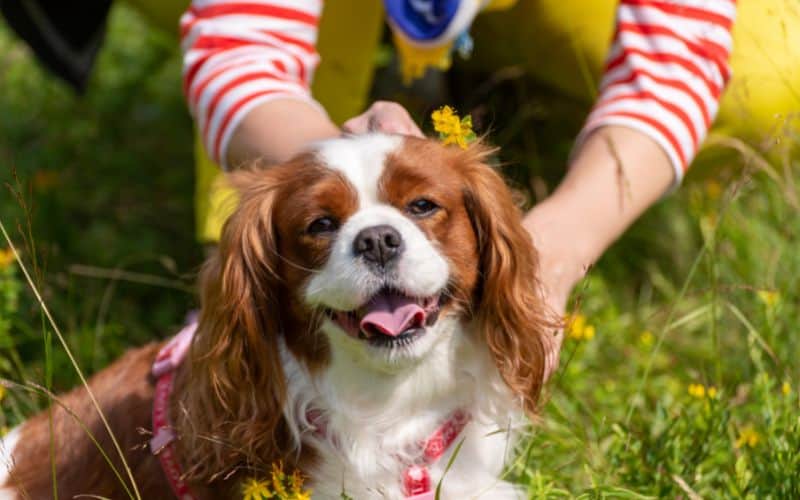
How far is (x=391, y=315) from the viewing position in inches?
86.0

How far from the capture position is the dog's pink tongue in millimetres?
2184

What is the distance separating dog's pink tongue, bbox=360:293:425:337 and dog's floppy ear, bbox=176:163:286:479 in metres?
0.22

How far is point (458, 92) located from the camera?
4.50 metres

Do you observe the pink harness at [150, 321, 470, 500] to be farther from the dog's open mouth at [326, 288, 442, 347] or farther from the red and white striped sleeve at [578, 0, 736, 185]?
the red and white striped sleeve at [578, 0, 736, 185]

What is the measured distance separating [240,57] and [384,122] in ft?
1.69

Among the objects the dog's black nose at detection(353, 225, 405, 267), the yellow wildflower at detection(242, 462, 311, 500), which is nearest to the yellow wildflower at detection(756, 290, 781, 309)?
the dog's black nose at detection(353, 225, 405, 267)

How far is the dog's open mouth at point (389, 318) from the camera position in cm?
219

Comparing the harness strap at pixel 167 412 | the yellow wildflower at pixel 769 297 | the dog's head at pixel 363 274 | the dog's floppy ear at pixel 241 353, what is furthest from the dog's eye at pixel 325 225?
the yellow wildflower at pixel 769 297

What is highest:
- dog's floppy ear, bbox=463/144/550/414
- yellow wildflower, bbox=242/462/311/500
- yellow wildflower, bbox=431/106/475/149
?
yellow wildflower, bbox=431/106/475/149

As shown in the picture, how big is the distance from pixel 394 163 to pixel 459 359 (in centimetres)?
43

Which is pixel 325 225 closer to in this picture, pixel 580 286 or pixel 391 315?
pixel 391 315

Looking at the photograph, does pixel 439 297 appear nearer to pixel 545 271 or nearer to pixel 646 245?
pixel 545 271

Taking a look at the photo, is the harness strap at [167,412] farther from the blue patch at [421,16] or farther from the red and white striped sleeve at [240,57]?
the blue patch at [421,16]

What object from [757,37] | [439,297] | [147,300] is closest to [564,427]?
[439,297]
